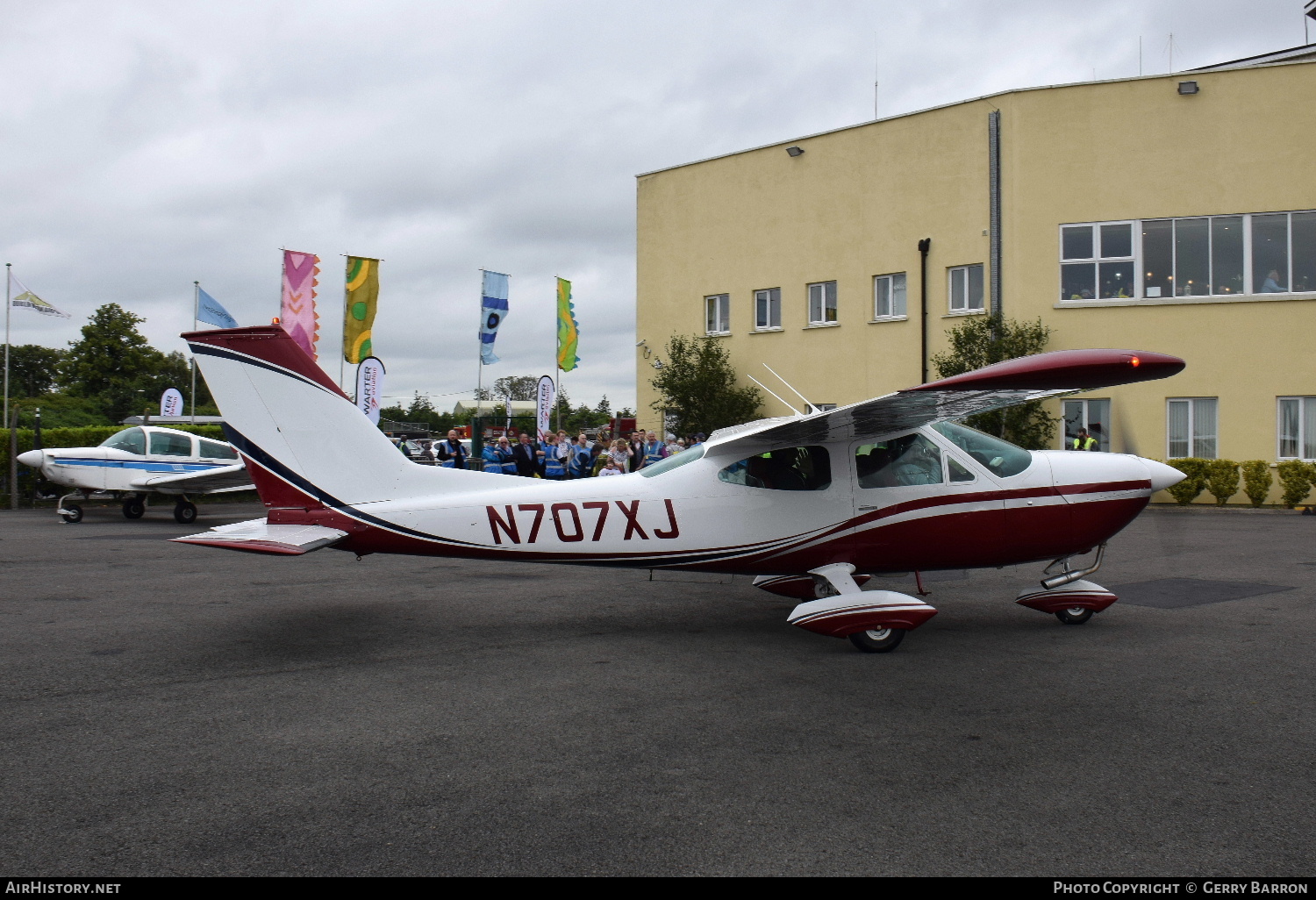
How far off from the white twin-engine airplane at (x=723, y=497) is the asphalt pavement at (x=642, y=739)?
0.69 metres

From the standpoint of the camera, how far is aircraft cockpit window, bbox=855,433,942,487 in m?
7.54

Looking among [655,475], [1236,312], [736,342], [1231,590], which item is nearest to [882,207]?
[736,342]

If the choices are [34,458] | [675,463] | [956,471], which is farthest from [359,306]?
[956,471]

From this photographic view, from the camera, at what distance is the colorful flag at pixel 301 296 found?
73.5ft

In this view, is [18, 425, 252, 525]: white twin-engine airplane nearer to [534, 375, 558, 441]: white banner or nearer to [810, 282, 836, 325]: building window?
[534, 375, 558, 441]: white banner

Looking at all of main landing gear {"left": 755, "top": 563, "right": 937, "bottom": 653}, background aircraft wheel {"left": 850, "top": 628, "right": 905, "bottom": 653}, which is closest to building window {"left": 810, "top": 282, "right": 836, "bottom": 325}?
main landing gear {"left": 755, "top": 563, "right": 937, "bottom": 653}

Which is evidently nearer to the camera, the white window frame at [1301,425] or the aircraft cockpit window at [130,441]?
the aircraft cockpit window at [130,441]

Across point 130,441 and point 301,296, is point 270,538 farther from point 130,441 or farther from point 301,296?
point 301,296

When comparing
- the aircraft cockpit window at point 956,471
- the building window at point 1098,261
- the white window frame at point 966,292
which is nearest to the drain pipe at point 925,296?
the white window frame at point 966,292

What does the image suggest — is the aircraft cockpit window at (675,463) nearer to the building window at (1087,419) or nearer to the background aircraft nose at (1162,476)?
the background aircraft nose at (1162,476)

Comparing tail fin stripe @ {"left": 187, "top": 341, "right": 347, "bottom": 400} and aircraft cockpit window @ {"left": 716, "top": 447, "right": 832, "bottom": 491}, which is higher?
tail fin stripe @ {"left": 187, "top": 341, "right": 347, "bottom": 400}

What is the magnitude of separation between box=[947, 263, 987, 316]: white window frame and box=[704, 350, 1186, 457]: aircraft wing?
15.8 meters

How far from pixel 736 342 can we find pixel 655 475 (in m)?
19.4

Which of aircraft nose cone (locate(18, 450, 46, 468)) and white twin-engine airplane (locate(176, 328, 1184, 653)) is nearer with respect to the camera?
white twin-engine airplane (locate(176, 328, 1184, 653))
